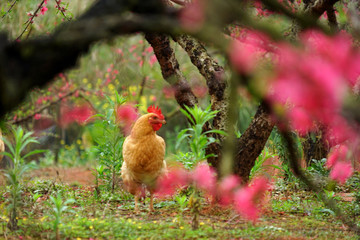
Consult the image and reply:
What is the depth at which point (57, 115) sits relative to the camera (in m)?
11.1

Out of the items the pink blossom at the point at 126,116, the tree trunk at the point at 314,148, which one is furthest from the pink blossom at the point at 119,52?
the tree trunk at the point at 314,148

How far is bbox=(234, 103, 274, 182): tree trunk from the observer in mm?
4348

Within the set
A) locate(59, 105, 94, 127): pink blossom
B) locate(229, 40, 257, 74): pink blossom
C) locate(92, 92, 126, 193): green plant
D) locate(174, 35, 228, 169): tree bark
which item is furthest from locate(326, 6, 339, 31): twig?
locate(59, 105, 94, 127): pink blossom

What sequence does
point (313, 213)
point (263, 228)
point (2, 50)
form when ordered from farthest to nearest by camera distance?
point (313, 213), point (263, 228), point (2, 50)

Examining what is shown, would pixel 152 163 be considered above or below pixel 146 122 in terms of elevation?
below

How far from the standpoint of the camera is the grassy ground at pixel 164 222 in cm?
338

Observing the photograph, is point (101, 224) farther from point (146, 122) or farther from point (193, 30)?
point (193, 30)

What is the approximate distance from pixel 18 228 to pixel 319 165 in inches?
167

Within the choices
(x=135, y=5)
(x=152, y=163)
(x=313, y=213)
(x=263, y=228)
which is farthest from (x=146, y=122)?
(x=135, y=5)

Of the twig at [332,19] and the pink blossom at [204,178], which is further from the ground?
the twig at [332,19]

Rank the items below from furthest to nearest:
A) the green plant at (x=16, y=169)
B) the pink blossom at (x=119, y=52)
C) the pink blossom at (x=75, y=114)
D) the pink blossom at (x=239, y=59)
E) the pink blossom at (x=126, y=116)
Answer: the pink blossom at (x=119, y=52) → the pink blossom at (x=75, y=114) → the pink blossom at (x=126, y=116) → the green plant at (x=16, y=169) → the pink blossom at (x=239, y=59)

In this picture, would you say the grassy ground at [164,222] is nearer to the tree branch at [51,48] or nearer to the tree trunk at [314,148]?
the tree trunk at [314,148]

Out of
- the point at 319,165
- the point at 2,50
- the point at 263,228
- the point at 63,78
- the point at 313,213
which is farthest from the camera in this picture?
the point at 63,78

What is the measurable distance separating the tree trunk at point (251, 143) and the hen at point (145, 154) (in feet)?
2.80
